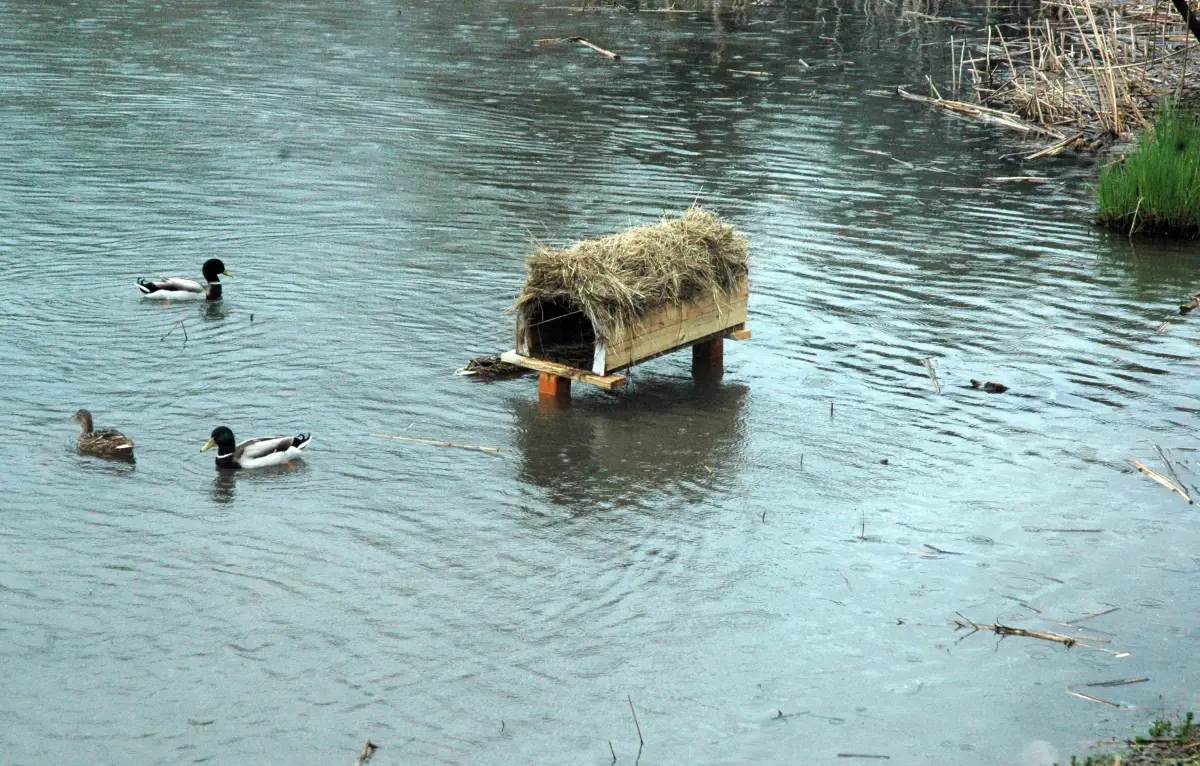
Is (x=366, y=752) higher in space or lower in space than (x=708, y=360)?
lower

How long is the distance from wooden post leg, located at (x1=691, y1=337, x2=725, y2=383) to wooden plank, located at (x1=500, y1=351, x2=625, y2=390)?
117 centimetres

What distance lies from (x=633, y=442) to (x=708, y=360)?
6.74 feet

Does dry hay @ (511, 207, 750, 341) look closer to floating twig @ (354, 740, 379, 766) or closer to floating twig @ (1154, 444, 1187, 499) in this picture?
floating twig @ (1154, 444, 1187, 499)

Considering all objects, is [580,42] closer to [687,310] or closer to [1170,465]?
[687,310]

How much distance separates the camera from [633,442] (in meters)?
11.7

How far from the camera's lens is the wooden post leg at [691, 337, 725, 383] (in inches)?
526

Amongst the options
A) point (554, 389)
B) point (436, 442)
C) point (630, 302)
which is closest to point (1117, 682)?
point (630, 302)

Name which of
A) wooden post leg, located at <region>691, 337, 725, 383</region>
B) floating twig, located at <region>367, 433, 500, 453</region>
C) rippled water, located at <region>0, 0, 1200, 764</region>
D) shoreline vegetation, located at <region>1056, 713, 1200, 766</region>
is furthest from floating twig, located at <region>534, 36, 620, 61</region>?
shoreline vegetation, located at <region>1056, 713, 1200, 766</region>

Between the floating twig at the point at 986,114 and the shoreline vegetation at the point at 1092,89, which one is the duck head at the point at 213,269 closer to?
the shoreline vegetation at the point at 1092,89

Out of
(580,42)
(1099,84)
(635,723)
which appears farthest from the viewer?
(580,42)

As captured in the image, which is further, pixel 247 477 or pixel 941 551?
pixel 247 477

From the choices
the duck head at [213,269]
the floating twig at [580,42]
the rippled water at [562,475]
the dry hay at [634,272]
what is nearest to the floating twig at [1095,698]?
the rippled water at [562,475]

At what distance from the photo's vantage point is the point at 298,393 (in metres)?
12.4

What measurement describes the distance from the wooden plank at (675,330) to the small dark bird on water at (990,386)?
2.32m
